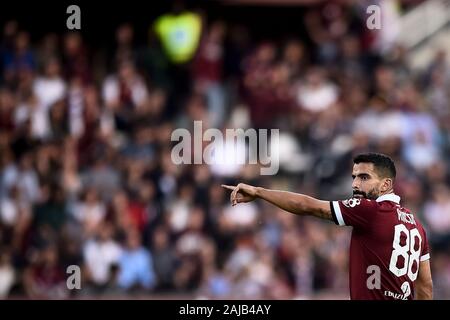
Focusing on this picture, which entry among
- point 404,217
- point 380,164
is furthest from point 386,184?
point 404,217

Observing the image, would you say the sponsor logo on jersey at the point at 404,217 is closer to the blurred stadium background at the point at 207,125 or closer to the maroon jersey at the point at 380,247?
the maroon jersey at the point at 380,247

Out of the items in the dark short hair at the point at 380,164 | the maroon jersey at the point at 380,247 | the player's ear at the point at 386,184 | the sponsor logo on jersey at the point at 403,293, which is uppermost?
the dark short hair at the point at 380,164

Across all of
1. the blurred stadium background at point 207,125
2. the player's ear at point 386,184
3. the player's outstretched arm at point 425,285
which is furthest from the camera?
the blurred stadium background at point 207,125

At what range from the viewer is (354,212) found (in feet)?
25.0

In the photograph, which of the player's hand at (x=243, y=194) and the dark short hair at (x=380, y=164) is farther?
the dark short hair at (x=380, y=164)

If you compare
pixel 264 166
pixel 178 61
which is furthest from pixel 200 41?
pixel 264 166

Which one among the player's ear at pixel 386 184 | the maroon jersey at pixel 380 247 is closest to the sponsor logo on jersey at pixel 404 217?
the maroon jersey at pixel 380 247

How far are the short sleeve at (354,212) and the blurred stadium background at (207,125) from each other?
6.98m

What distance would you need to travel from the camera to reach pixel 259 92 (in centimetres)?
1741

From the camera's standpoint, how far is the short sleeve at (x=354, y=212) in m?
7.59

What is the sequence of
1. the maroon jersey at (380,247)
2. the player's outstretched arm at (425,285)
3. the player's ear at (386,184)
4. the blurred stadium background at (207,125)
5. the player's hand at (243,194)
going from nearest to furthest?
the player's hand at (243,194), the maroon jersey at (380,247), the player's ear at (386,184), the player's outstretched arm at (425,285), the blurred stadium background at (207,125)

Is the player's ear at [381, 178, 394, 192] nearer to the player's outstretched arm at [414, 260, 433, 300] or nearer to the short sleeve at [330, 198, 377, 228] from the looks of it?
the short sleeve at [330, 198, 377, 228]
